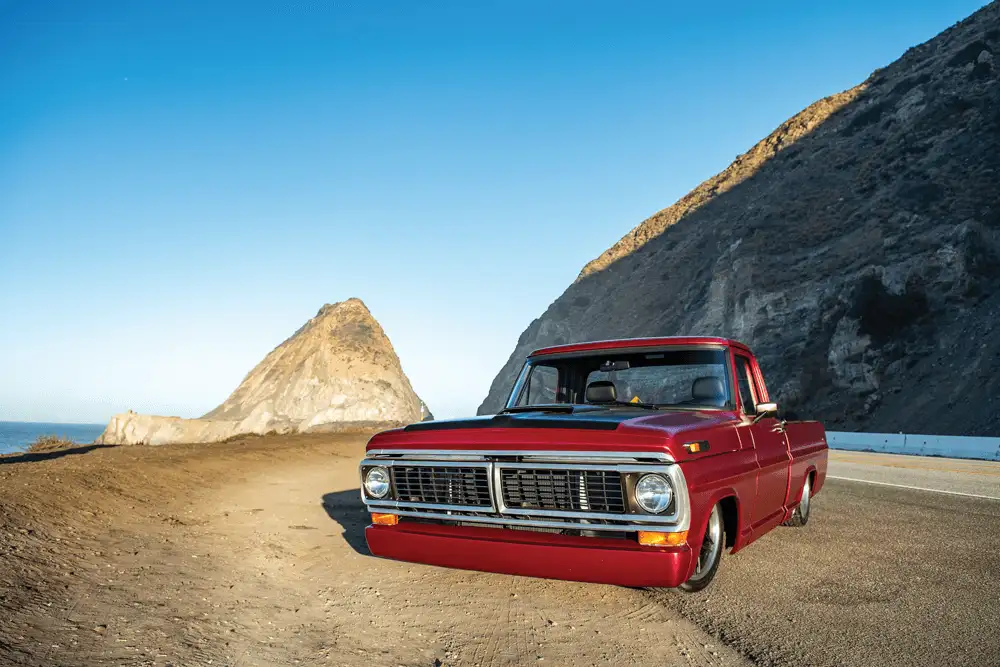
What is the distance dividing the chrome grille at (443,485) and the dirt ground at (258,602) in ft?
2.22

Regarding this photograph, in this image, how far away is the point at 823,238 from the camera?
43094 mm

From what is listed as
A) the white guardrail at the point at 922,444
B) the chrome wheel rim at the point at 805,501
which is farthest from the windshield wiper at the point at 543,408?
the white guardrail at the point at 922,444

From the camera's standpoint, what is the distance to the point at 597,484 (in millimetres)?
3953

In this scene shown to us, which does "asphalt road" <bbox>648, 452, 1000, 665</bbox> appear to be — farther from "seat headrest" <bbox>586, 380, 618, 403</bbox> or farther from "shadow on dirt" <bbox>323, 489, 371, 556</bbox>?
"shadow on dirt" <bbox>323, 489, 371, 556</bbox>

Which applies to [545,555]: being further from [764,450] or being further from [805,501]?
[805,501]

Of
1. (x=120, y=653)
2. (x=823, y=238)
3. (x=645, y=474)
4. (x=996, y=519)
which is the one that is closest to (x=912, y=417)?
(x=823, y=238)

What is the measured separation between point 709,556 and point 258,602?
2.95 m

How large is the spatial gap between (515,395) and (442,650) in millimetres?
2587

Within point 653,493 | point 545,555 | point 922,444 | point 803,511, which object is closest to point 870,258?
point 922,444

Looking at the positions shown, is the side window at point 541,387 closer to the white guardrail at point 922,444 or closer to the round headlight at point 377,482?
the round headlight at point 377,482

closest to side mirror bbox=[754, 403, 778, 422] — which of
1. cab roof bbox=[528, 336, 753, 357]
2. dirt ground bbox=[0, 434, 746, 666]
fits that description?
cab roof bbox=[528, 336, 753, 357]

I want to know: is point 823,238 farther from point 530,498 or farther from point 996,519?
point 530,498

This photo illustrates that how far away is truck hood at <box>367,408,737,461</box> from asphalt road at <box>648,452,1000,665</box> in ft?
3.72

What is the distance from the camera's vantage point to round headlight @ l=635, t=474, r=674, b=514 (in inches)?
150
